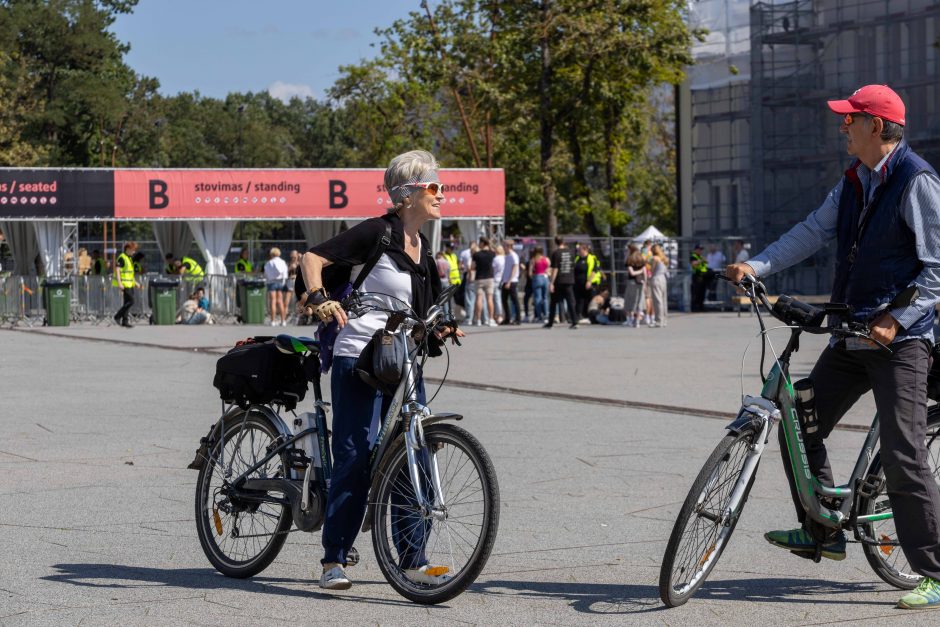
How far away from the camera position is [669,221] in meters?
68.0

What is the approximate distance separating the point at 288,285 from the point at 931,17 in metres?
16.7

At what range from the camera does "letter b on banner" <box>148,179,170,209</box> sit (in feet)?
111

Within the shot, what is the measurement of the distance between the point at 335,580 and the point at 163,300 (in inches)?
1010

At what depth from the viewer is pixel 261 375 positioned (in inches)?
216

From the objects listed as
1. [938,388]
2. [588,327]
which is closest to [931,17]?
[588,327]

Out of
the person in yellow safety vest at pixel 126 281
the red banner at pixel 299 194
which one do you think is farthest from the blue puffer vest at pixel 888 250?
the red banner at pixel 299 194

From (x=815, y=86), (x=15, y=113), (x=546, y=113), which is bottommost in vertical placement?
(x=546, y=113)

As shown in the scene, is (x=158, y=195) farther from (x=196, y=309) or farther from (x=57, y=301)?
(x=57, y=301)

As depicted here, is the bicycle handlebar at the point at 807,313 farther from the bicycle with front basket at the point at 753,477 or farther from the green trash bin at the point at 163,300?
the green trash bin at the point at 163,300

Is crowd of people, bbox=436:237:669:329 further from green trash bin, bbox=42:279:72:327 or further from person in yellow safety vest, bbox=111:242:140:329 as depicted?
green trash bin, bbox=42:279:72:327

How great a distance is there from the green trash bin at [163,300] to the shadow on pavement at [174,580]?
24.8 meters

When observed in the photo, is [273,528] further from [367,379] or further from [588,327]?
[588,327]

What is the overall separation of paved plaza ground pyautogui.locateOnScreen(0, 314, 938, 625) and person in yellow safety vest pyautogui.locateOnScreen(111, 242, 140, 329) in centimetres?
1416

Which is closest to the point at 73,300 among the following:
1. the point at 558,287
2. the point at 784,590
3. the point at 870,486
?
the point at 558,287
